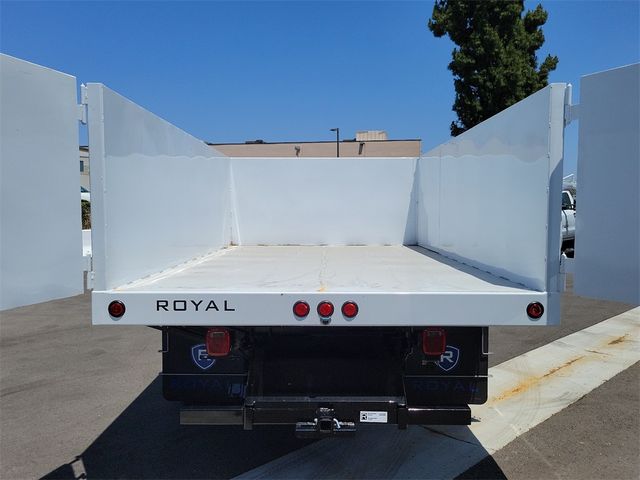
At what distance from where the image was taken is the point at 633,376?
5488 mm

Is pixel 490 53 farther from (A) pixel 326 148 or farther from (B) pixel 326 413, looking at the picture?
(A) pixel 326 148

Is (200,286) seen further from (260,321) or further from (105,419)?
(105,419)

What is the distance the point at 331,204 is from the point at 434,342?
9.58 feet

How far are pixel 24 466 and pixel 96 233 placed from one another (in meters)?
2.16

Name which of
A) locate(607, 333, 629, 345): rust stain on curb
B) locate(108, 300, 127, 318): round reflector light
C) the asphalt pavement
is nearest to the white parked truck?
locate(108, 300, 127, 318): round reflector light

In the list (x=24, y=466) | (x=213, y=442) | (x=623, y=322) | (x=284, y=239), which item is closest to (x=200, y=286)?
(x=213, y=442)

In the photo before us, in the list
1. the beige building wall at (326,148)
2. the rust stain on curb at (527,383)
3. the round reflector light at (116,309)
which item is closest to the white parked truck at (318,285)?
the round reflector light at (116,309)

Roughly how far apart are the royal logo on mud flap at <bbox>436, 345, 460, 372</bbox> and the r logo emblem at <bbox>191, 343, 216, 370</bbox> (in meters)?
1.46

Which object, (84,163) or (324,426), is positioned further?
(324,426)

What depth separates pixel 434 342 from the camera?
2869 millimetres

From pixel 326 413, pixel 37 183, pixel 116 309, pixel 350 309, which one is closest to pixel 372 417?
pixel 326 413

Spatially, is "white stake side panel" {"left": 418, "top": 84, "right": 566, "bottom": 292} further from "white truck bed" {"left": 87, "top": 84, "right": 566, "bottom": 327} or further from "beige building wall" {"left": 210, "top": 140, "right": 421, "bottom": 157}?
"beige building wall" {"left": 210, "top": 140, "right": 421, "bottom": 157}

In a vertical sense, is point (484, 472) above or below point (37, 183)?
below

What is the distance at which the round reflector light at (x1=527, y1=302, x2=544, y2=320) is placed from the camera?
8.30ft
